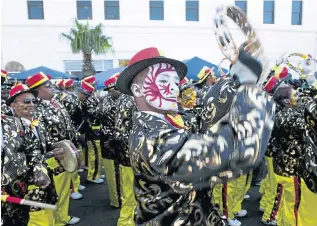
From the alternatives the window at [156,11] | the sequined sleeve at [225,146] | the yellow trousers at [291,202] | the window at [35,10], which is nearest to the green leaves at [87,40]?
the window at [35,10]

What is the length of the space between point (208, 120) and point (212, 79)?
13.5 ft

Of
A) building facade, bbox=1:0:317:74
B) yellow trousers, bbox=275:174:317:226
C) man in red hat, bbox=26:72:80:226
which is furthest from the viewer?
building facade, bbox=1:0:317:74

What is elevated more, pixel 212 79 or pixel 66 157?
pixel 212 79

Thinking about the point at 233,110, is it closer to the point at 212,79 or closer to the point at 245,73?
the point at 245,73

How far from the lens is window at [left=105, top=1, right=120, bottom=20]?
23.3 m

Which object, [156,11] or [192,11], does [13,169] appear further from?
[192,11]

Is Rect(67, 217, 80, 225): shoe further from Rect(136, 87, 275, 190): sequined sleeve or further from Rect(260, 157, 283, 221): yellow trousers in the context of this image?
Rect(136, 87, 275, 190): sequined sleeve

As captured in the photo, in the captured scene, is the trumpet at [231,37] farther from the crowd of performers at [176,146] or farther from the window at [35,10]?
the window at [35,10]

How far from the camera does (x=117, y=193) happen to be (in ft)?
18.1

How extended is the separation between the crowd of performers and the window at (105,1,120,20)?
18544 millimetres

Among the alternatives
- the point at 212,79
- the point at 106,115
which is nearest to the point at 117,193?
the point at 106,115

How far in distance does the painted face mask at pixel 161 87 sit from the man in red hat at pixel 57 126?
114 inches

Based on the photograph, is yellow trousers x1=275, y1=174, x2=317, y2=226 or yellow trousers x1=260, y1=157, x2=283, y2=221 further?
→ yellow trousers x1=260, y1=157, x2=283, y2=221

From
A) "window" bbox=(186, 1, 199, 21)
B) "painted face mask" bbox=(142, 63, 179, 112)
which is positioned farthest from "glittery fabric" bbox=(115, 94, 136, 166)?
"window" bbox=(186, 1, 199, 21)
